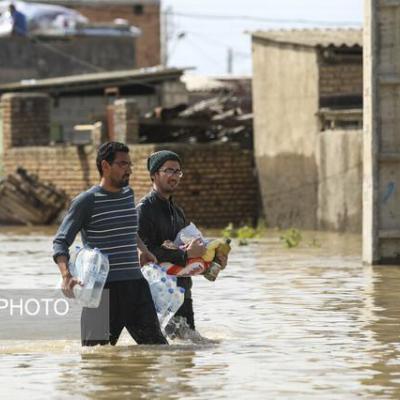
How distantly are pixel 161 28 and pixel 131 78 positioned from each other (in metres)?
30.2

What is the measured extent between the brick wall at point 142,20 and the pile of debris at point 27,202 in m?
31.0

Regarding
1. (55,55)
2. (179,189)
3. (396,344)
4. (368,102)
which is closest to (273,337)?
(396,344)

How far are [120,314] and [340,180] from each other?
53.4 ft

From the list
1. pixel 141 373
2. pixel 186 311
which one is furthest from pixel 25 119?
pixel 141 373

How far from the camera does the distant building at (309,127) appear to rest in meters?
26.2

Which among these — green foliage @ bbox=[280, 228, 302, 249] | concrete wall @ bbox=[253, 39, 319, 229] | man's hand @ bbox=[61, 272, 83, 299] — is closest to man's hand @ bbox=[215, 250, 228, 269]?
man's hand @ bbox=[61, 272, 83, 299]

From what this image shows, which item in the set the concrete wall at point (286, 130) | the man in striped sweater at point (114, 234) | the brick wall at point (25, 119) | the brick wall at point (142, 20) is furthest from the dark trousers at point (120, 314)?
the brick wall at point (142, 20)

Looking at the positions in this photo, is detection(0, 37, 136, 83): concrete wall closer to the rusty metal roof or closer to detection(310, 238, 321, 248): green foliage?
the rusty metal roof

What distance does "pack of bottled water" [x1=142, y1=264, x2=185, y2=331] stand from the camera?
10.6 metres

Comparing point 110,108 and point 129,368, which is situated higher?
point 110,108

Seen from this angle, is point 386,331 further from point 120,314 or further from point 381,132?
point 381,132

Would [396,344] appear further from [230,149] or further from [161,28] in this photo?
[161,28]

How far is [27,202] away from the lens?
103 ft

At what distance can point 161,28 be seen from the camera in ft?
218
